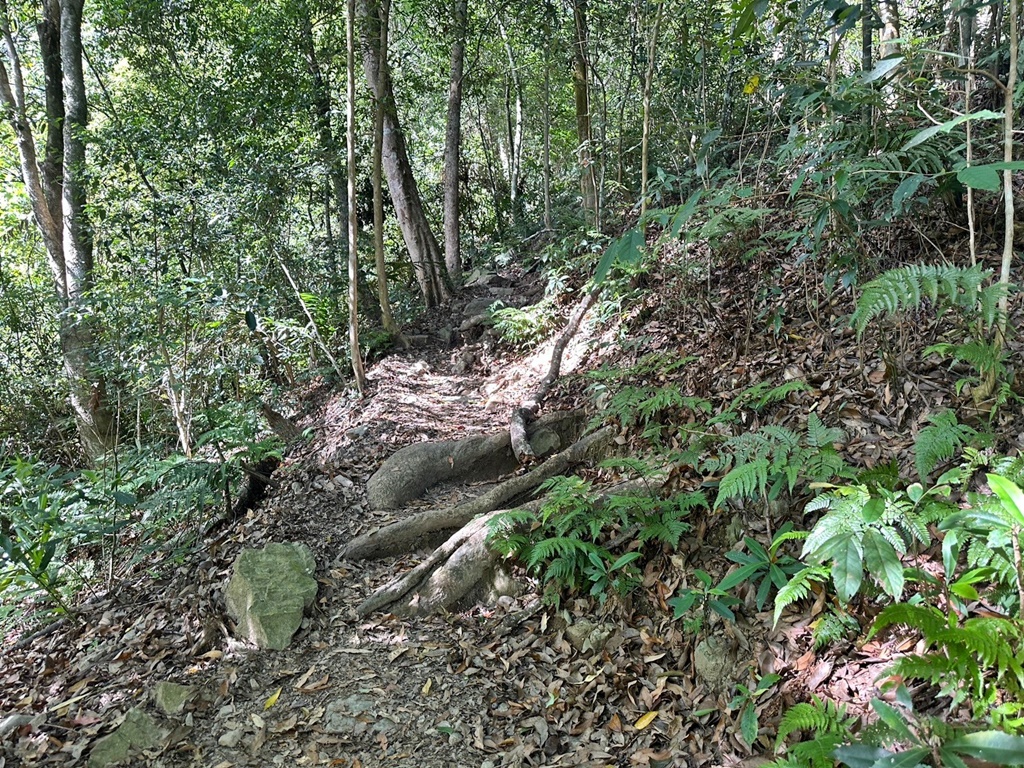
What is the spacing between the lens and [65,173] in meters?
8.35

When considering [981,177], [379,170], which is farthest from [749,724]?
[379,170]

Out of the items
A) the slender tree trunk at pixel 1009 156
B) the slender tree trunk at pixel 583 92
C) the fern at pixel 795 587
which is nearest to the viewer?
the fern at pixel 795 587

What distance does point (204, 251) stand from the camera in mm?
7637

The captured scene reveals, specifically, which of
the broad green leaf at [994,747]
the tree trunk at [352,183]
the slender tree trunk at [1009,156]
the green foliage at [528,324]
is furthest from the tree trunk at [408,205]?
the broad green leaf at [994,747]

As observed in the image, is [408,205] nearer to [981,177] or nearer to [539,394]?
[539,394]

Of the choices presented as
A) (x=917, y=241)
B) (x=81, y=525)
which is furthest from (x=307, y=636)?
(x=917, y=241)

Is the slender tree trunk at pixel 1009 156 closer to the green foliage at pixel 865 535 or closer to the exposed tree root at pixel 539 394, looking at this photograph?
the green foliage at pixel 865 535

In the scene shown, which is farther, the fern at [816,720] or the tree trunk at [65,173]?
the tree trunk at [65,173]

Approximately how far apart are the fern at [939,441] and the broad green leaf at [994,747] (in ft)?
3.93

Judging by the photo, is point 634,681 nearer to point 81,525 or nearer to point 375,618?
point 375,618

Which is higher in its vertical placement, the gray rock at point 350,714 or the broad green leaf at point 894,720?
the broad green leaf at point 894,720

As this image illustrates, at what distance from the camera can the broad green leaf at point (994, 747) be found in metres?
1.58

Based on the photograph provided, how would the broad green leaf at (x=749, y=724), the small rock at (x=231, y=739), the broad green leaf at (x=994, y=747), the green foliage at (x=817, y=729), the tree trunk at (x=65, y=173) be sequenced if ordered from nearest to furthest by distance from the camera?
the broad green leaf at (x=994, y=747), the green foliage at (x=817, y=729), the broad green leaf at (x=749, y=724), the small rock at (x=231, y=739), the tree trunk at (x=65, y=173)

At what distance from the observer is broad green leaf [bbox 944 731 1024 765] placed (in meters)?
1.58
